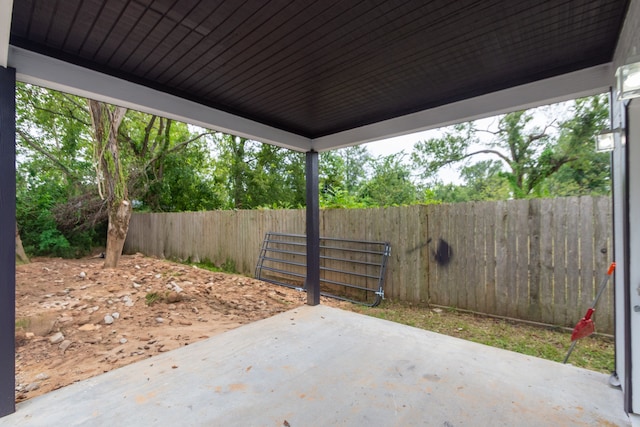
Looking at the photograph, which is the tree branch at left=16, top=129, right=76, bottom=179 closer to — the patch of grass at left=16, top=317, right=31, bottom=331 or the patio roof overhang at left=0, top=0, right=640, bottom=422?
the patch of grass at left=16, top=317, right=31, bottom=331

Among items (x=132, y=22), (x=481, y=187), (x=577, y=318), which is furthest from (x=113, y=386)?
(x=481, y=187)

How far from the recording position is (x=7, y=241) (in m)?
1.87

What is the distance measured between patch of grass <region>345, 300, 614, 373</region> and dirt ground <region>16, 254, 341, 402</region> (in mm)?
1317

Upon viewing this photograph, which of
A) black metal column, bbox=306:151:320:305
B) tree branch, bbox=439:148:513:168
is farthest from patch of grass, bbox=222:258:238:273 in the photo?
tree branch, bbox=439:148:513:168

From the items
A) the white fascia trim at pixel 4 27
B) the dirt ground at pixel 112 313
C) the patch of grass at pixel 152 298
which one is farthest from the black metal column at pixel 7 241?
the patch of grass at pixel 152 298

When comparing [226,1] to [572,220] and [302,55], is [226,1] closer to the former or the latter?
[302,55]

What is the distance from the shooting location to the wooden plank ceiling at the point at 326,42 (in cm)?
163

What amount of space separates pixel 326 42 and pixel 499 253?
3212mm

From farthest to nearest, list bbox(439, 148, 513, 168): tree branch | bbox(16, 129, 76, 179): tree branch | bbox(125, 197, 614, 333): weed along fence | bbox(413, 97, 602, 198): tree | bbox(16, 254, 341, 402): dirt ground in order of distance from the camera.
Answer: bbox(439, 148, 513, 168): tree branch < bbox(16, 129, 76, 179): tree branch < bbox(413, 97, 602, 198): tree < bbox(125, 197, 614, 333): weed along fence < bbox(16, 254, 341, 402): dirt ground

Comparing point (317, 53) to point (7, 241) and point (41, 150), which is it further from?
point (41, 150)

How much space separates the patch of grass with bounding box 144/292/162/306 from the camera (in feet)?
14.3

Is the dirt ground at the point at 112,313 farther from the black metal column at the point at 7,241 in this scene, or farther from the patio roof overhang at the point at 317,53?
the patio roof overhang at the point at 317,53

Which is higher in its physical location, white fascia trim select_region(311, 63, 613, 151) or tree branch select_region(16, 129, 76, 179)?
tree branch select_region(16, 129, 76, 179)

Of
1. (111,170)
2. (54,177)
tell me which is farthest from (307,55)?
(54,177)
